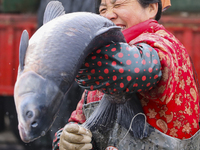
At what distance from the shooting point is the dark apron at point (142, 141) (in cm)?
119

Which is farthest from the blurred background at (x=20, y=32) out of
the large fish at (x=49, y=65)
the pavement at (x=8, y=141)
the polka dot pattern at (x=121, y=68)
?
the large fish at (x=49, y=65)

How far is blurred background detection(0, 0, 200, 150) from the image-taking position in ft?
12.8

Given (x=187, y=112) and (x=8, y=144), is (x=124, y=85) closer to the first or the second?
(x=187, y=112)

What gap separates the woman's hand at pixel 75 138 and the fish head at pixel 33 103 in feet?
1.16

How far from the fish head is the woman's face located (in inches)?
27.3

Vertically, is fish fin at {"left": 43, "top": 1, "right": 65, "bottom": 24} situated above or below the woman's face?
above

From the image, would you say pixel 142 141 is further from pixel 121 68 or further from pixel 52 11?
pixel 52 11

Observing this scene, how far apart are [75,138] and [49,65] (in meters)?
0.47

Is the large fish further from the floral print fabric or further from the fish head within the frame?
the floral print fabric

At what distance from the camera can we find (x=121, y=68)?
0.93 meters

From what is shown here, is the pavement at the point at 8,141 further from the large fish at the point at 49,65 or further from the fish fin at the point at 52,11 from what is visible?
the large fish at the point at 49,65

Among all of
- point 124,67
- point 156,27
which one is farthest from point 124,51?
point 156,27

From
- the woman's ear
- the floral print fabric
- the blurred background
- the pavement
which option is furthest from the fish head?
the pavement

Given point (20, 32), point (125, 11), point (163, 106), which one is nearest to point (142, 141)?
point (163, 106)
